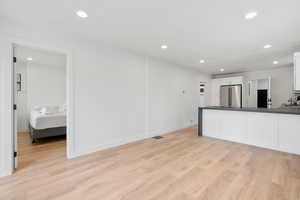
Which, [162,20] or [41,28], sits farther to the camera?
[41,28]

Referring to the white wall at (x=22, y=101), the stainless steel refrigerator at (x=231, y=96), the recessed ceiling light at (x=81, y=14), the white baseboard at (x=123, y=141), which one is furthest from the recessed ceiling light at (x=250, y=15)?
Result: the white wall at (x=22, y=101)

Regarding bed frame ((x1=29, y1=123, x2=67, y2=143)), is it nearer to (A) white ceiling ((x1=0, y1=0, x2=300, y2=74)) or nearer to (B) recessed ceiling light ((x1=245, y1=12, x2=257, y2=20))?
(A) white ceiling ((x1=0, y1=0, x2=300, y2=74))

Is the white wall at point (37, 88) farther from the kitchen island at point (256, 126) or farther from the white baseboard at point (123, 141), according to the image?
the kitchen island at point (256, 126)

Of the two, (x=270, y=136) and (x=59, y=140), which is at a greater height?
(x=270, y=136)

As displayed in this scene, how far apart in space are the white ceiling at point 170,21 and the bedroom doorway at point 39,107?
1064 mm

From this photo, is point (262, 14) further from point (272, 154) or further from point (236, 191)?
point (272, 154)

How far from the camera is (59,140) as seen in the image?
13.3ft

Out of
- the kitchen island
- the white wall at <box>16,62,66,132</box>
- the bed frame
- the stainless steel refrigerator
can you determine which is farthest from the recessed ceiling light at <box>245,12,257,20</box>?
the white wall at <box>16,62,66,132</box>

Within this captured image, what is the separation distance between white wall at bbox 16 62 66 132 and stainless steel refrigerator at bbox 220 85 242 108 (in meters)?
7.22

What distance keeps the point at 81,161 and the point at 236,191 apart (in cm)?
257

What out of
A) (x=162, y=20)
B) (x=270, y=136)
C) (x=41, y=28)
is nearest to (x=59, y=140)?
(x=41, y=28)

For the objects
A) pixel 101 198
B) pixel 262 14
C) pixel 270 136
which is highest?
pixel 262 14

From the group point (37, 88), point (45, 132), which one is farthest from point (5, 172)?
point (37, 88)

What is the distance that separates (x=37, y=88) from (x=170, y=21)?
18.7 ft
